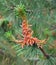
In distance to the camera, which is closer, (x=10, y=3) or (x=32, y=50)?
(x=32, y=50)

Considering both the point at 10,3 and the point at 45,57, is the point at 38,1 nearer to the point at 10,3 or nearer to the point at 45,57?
the point at 10,3

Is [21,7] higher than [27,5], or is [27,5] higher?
[21,7]

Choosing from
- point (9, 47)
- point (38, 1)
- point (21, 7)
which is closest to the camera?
point (21, 7)

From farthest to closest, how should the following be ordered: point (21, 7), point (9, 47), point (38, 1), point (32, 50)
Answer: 1. point (9, 47)
2. point (38, 1)
3. point (32, 50)
4. point (21, 7)

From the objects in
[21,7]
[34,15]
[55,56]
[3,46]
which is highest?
[21,7]

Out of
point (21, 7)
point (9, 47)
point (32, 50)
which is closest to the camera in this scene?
point (21, 7)

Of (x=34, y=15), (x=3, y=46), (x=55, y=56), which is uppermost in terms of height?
(x=34, y=15)

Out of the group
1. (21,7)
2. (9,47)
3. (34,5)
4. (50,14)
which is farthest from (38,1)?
(9,47)

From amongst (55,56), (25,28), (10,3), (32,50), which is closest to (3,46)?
(10,3)

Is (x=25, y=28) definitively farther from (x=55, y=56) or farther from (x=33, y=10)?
(x=33, y=10)
